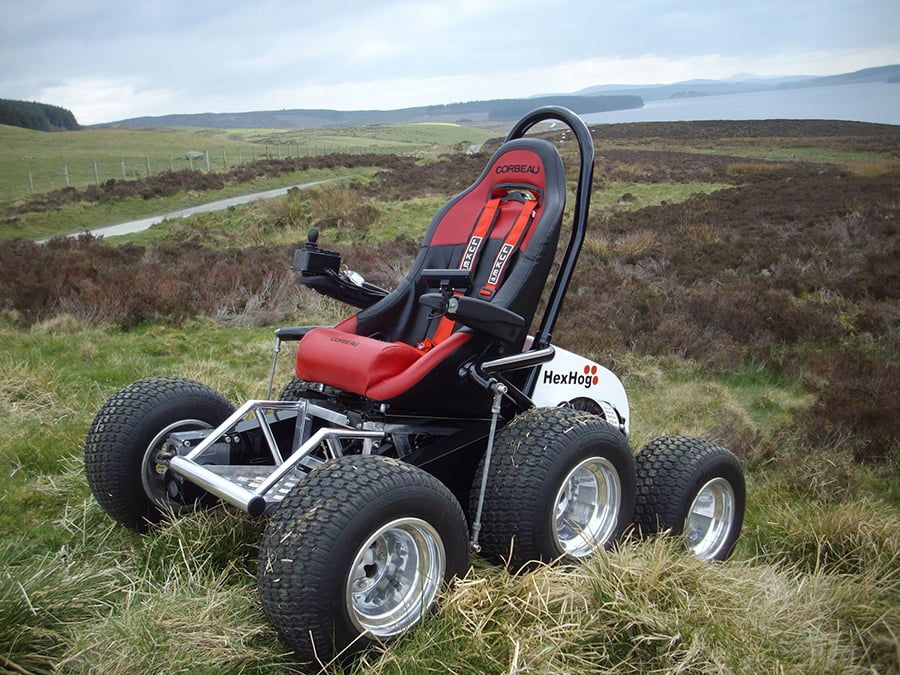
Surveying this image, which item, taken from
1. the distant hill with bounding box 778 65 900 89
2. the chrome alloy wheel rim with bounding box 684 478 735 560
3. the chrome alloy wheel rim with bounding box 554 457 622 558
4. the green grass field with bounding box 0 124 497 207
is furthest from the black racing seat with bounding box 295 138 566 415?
the distant hill with bounding box 778 65 900 89

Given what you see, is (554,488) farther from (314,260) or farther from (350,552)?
(314,260)

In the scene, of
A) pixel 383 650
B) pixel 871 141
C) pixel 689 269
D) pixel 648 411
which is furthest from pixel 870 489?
pixel 871 141

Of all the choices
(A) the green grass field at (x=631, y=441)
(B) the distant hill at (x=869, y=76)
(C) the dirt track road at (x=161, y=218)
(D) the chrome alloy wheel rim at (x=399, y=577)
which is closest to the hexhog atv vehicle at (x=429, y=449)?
(D) the chrome alloy wheel rim at (x=399, y=577)

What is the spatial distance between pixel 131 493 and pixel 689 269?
1106 centimetres

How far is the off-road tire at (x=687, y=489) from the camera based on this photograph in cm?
384

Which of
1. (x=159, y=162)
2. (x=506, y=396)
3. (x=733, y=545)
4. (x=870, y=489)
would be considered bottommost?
(x=870, y=489)

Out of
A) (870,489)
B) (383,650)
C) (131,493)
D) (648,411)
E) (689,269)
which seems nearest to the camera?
(383,650)

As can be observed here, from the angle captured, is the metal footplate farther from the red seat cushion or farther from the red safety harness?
the red safety harness

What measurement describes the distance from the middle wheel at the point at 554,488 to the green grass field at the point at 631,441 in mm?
175

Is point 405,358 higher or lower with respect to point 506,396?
higher

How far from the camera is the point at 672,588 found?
3.08 meters

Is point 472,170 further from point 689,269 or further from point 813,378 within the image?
point 813,378

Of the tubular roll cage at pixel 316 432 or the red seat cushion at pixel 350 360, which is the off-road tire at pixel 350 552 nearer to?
the tubular roll cage at pixel 316 432

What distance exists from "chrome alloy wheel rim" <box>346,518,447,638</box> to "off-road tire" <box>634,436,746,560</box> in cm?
127
